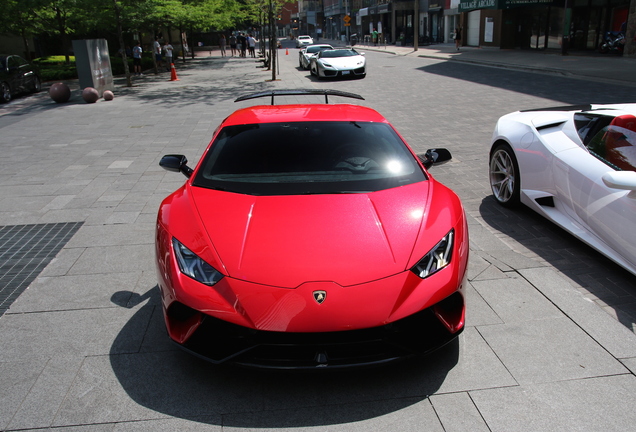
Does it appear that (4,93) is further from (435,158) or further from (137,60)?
(435,158)

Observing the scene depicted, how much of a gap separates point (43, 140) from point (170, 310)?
9927 mm

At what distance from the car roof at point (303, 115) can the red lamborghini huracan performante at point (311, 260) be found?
46 cm

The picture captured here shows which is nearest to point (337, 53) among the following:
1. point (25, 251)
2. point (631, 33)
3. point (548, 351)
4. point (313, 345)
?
point (631, 33)

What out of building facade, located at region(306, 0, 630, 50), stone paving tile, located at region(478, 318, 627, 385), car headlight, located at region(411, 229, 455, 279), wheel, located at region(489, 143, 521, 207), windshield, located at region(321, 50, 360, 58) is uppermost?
building facade, located at region(306, 0, 630, 50)

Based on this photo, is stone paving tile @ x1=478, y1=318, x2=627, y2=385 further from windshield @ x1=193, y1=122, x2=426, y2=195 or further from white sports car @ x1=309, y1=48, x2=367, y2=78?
white sports car @ x1=309, y1=48, x2=367, y2=78

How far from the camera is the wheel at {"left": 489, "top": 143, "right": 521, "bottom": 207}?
589 centimetres

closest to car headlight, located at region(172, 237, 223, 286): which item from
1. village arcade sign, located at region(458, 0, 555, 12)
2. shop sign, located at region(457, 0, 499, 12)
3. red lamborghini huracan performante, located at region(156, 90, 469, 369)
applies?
red lamborghini huracan performante, located at region(156, 90, 469, 369)

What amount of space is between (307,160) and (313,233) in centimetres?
103

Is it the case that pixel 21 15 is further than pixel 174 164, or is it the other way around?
pixel 21 15

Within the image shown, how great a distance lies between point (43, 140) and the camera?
1141 centimetres

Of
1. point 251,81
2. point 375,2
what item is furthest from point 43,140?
point 375,2

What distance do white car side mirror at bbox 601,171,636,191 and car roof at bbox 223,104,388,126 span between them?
1769mm

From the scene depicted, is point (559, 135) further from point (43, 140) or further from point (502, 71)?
point (502, 71)

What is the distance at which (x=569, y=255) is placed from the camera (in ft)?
16.2
